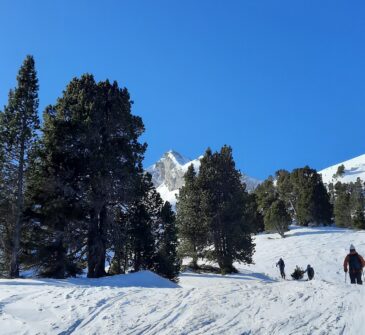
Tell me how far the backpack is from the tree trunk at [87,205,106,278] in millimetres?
13886

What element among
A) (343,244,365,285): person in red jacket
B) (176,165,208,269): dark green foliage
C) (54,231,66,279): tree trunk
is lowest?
(343,244,365,285): person in red jacket

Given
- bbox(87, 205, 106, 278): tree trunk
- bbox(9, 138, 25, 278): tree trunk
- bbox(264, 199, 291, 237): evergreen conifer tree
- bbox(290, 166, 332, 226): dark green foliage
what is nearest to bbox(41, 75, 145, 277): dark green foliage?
bbox(87, 205, 106, 278): tree trunk

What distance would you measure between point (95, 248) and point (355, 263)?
14395 millimetres

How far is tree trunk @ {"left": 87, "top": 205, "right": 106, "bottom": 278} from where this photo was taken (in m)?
26.5

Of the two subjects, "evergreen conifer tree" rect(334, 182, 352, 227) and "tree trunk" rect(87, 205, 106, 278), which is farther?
"evergreen conifer tree" rect(334, 182, 352, 227)

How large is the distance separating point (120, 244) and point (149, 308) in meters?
14.5

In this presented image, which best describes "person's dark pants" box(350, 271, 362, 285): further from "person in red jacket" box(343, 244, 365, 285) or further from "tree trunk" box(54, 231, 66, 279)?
"tree trunk" box(54, 231, 66, 279)

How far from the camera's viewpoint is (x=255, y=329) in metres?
11.2

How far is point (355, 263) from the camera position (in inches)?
709

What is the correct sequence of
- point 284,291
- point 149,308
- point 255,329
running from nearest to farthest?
point 255,329
point 149,308
point 284,291

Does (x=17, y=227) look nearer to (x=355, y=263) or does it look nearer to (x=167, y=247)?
(x=167, y=247)

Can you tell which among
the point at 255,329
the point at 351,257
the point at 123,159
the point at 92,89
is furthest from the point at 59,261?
the point at 255,329

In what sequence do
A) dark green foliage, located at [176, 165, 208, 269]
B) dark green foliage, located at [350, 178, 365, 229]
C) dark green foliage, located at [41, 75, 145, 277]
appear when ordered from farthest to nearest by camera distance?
dark green foliage, located at [350, 178, 365, 229] < dark green foliage, located at [176, 165, 208, 269] < dark green foliage, located at [41, 75, 145, 277]

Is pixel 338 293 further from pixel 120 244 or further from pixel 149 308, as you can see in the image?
pixel 120 244
